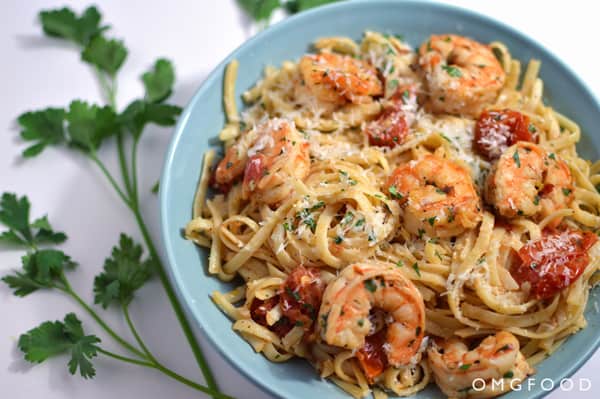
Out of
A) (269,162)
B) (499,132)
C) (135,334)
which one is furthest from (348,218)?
(135,334)

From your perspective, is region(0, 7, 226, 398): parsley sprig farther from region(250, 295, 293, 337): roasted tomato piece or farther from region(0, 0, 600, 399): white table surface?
region(250, 295, 293, 337): roasted tomato piece

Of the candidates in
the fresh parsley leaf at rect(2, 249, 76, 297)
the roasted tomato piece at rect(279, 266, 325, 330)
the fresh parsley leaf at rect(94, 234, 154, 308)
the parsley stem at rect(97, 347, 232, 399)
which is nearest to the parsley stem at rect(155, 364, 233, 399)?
the parsley stem at rect(97, 347, 232, 399)

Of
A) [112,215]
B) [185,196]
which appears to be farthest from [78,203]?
[185,196]

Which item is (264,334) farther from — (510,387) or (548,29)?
(548,29)

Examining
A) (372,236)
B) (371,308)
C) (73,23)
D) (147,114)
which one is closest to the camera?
(371,308)

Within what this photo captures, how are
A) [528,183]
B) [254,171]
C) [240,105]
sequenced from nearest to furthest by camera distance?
[528,183] → [254,171] → [240,105]

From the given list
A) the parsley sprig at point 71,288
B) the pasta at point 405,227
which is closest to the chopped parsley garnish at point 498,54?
the pasta at point 405,227

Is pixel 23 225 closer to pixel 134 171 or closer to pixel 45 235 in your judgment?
pixel 45 235
